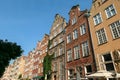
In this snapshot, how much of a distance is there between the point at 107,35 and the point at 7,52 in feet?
49.4

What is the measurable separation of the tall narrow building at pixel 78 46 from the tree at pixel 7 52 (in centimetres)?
946

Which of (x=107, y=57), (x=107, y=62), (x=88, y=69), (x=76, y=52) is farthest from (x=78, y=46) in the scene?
(x=107, y=62)

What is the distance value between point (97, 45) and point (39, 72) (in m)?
23.1

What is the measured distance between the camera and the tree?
62.7 feet

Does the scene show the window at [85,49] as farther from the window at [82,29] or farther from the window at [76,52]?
the window at [82,29]

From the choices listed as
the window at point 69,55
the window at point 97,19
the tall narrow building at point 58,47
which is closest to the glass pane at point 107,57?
the window at point 97,19

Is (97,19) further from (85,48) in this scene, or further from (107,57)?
(107,57)

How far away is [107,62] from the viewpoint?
17359 mm

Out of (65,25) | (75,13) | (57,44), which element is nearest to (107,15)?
(75,13)

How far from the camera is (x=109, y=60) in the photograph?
17406 millimetres

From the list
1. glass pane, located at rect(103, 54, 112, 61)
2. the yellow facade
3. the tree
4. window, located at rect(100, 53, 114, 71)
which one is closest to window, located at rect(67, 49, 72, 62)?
the yellow facade

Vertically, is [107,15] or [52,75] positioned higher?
[107,15]

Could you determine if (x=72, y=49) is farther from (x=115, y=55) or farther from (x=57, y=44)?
(x=115, y=55)

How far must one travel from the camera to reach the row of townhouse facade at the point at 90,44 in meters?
17.0
